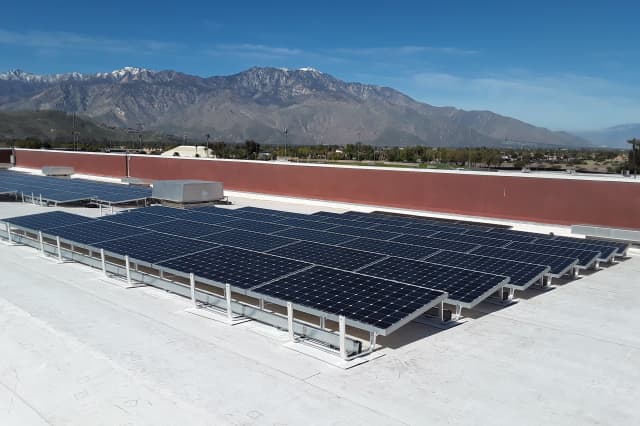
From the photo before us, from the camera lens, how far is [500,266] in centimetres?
1845

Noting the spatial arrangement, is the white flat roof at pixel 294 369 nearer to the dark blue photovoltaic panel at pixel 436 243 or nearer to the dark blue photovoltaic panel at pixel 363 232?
the dark blue photovoltaic panel at pixel 436 243

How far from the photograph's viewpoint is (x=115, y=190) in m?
42.2

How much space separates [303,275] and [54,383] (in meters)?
7.30

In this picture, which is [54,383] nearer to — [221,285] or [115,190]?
[221,285]

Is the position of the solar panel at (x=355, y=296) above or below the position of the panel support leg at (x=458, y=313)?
above

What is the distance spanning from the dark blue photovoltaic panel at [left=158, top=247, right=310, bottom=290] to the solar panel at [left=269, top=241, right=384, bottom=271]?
876 mm

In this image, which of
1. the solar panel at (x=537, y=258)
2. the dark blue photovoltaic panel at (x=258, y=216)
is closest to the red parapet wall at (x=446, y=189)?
the solar panel at (x=537, y=258)

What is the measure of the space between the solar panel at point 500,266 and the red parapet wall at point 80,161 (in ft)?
157

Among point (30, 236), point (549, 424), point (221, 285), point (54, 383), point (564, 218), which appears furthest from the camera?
point (564, 218)

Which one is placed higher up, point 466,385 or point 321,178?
point 321,178

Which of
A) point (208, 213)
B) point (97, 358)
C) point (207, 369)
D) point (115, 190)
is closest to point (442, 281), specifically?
point (207, 369)

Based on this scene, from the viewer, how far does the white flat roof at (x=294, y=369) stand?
34.8 feet

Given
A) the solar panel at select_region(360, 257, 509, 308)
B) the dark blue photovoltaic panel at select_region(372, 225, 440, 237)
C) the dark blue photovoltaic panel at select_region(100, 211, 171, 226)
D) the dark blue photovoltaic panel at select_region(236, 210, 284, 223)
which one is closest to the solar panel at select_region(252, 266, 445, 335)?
the solar panel at select_region(360, 257, 509, 308)

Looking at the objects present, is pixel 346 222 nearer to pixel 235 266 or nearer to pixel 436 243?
pixel 436 243
